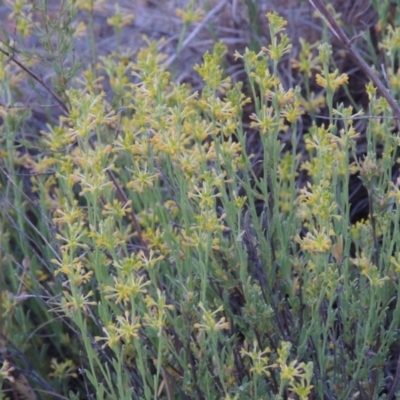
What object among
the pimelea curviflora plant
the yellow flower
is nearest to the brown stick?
the pimelea curviflora plant

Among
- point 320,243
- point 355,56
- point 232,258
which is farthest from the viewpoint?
point 232,258

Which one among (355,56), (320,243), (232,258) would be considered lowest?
(232,258)

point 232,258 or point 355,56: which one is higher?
point 355,56

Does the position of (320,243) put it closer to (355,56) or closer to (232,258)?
(232,258)

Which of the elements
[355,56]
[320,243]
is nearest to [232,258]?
[320,243]

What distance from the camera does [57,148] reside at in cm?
258

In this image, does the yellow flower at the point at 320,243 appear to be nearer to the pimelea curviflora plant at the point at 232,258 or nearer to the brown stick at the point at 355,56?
the pimelea curviflora plant at the point at 232,258

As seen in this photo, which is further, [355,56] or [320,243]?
[355,56]

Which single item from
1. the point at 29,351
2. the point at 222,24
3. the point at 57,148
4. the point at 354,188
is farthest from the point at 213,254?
the point at 222,24

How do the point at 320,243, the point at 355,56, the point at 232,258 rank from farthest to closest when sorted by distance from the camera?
the point at 232,258, the point at 355,56, the point at 320,243

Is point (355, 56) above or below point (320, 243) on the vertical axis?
above

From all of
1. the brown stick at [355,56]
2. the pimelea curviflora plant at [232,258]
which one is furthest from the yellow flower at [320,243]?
the brown stick at [355,56]

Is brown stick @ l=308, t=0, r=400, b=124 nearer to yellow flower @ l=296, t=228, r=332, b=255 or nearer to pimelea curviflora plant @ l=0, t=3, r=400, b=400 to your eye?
pimelea curviflora plant @ l=0, t=3, r=400, b=400

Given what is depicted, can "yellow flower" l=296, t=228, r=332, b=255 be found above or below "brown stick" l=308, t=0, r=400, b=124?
below
